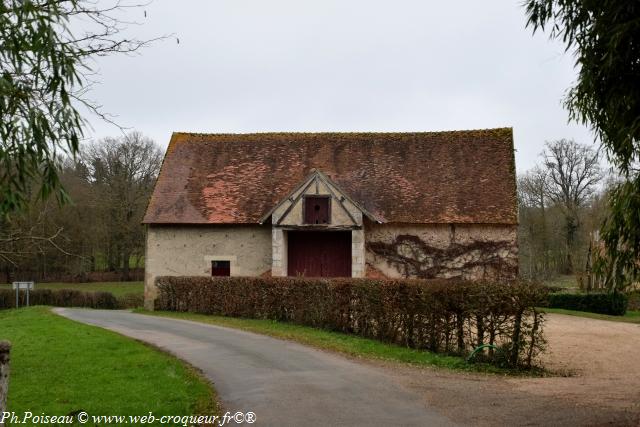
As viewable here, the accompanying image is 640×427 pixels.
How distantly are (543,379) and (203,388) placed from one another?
17.5 feet

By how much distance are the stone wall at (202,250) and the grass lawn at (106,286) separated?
41.4ft

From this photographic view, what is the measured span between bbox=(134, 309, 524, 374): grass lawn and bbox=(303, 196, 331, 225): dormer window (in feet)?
17.3

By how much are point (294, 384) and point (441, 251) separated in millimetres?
13628

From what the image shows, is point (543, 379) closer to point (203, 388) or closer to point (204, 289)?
point (203, 388)

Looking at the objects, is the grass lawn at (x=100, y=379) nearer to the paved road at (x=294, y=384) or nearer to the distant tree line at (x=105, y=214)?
the paved road at (x=294, y=384)

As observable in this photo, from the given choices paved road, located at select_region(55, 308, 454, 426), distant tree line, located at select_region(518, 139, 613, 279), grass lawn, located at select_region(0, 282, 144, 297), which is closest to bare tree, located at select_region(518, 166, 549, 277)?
distant tree line, located at select_region(518, 139, 613, 279)

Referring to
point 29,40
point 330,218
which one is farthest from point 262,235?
point 29,40

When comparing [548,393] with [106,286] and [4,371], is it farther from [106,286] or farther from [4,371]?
[106,286]

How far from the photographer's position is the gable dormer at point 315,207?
21172 millimetres

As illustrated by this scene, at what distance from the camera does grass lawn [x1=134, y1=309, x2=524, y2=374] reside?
10.7 m

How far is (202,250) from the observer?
73.4ft

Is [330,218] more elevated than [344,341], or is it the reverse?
[330,218]

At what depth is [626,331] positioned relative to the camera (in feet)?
60.8

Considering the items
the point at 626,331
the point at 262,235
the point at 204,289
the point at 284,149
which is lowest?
the point at 626,331
